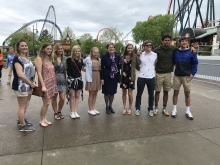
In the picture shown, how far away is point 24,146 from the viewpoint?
2.87 metres

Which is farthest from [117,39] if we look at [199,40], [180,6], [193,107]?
[193,107]

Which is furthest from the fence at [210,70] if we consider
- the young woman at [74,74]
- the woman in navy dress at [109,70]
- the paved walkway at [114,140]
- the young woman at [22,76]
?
the young woman at [22,76]

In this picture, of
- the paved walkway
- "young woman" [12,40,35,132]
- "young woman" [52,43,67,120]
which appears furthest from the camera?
"young woman" [52,43,67,120]

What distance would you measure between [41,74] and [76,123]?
124 cm

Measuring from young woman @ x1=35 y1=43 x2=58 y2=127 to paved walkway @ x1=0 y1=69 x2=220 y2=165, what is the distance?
0.65 m

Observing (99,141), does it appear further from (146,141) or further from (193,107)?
(193,107)

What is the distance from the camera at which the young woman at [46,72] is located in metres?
3.43

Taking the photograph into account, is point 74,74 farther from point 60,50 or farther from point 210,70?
point 210,70

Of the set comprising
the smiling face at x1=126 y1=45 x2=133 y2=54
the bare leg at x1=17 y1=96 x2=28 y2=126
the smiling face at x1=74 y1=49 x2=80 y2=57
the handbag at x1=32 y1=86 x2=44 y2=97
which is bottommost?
the bare leg at x1=17 y1=96 x2=28 y2=126

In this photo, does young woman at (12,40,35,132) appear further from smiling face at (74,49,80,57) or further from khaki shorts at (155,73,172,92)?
khaki shorts at (155,73,172,92)

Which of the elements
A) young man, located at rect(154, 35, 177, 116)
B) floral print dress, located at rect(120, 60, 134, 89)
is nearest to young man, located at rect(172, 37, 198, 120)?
young man, located at rect(154, 35, 177, 116)

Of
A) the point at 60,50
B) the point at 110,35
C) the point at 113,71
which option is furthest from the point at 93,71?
the point at 110,35

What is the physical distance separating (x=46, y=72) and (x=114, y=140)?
1.80 metres

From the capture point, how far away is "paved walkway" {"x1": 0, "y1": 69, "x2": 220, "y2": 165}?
256 centimetres
